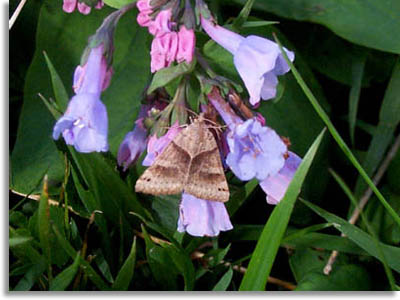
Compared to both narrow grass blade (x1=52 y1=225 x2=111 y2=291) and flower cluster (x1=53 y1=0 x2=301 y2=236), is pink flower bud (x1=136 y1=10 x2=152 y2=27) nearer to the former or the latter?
flower cluster (x1=53 y1=0 x2=301 y2=236)

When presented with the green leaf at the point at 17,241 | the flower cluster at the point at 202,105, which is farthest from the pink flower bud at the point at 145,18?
the green leaf at the point at 17,241

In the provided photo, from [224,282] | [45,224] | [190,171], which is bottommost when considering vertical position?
[224,282]

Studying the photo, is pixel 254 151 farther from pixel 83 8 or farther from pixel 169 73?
pixel 83 8

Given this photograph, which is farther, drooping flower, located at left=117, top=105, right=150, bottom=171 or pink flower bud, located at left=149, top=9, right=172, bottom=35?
drooping flower, located at left=117, top=105, right=150, bottom=171

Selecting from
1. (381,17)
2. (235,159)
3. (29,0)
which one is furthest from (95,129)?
(381,17)

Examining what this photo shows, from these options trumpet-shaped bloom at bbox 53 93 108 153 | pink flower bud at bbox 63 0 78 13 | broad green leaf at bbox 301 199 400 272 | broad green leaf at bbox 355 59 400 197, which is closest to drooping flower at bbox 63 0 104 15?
pink flower bud at bbox 63 0 78 13

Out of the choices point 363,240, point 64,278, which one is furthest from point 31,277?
point 363,240
